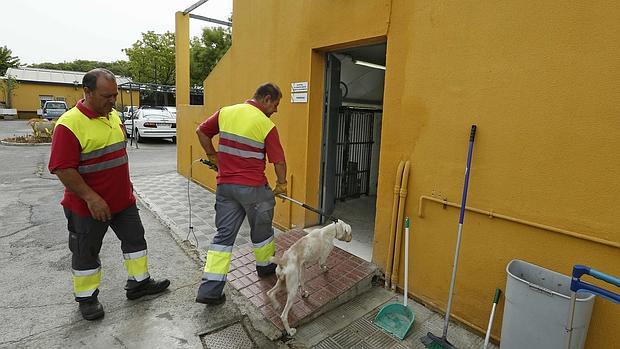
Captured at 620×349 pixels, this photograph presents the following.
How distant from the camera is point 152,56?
28.8 meters

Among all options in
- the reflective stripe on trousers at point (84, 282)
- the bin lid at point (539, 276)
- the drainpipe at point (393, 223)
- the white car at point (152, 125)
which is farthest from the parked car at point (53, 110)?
the bin lid at point (539, 276)

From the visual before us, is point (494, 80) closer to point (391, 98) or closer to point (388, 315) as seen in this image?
point (391, 98)

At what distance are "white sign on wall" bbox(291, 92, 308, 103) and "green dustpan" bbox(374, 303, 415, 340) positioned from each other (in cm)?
273

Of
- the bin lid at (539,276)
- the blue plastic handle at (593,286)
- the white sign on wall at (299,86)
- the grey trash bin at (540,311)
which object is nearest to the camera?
the blue plastic handle at (593,286)

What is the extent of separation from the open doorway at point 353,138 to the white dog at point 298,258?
1.00m

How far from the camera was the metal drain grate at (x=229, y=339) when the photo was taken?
2.69 meters

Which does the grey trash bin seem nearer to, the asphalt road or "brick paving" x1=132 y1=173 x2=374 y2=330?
"brick paving" x1=132 y1=173 x2=374 y2=330

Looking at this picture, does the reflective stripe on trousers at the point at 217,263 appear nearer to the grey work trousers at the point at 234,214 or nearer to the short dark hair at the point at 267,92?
the grey work trousers at the point at 234,214

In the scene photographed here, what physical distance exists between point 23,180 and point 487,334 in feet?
33.4

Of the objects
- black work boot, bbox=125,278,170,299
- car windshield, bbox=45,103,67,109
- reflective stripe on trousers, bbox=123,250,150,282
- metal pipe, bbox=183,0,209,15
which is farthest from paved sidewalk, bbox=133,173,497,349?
car windshield, bbox=45,103,67,109

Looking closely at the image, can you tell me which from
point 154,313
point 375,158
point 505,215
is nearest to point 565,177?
point 505,215

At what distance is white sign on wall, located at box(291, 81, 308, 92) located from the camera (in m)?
4.46

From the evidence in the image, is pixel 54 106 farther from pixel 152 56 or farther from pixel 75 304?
pixel 75 304

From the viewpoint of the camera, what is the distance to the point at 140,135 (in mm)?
16203
